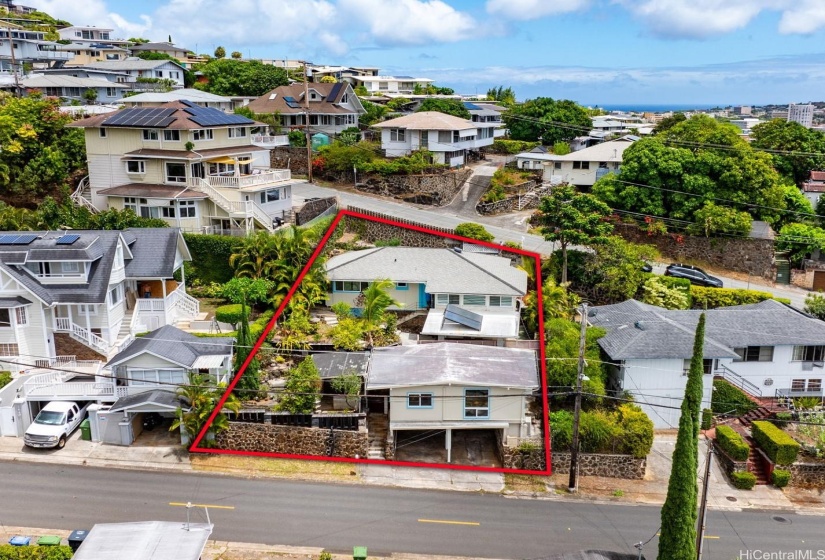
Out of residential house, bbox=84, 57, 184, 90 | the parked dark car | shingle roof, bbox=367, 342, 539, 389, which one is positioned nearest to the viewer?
shingle roof, bbox=367, 342, 539, 389

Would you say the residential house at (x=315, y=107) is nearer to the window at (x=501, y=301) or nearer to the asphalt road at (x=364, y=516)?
the window at (x=501, y=301)

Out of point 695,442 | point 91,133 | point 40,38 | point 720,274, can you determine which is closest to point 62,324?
point 91,133

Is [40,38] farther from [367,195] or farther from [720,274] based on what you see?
[720,274]

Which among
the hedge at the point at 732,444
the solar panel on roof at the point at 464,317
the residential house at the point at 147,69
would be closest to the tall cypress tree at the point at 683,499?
the hedge at the point at 732,444

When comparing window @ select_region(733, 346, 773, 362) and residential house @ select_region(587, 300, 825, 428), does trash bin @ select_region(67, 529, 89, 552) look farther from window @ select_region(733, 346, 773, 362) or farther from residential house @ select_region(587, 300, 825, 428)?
window @ select_region(733, 346, 773, 362)

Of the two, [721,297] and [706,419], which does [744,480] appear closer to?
[706,419]

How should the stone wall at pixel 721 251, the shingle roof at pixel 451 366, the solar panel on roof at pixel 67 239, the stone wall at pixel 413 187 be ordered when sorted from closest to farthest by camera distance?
the shingle roof at pixel 451 366, the solar panel on roof at pixel 67 239, the stone wall at pixel 721 251, the stone wall at pixel 413 187

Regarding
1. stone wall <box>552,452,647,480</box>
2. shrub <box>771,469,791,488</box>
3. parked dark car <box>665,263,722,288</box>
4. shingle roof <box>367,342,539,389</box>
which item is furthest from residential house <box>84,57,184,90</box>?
shrub <box>771,469,791,488</box>

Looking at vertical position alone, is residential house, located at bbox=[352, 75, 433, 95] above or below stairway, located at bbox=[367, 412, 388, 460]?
above
